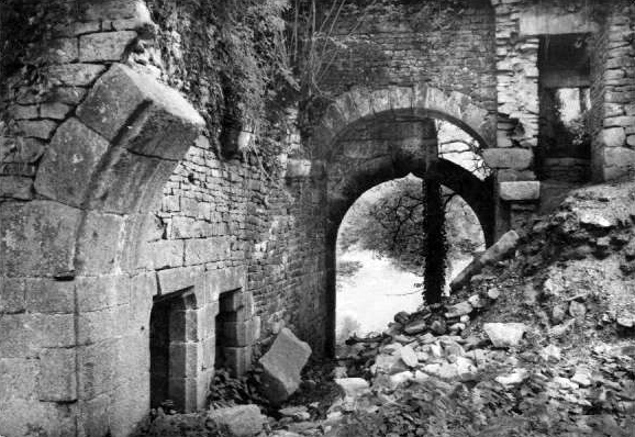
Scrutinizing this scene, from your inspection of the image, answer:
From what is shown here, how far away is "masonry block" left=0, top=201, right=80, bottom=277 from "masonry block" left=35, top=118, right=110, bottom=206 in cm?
8

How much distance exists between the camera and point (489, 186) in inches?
467

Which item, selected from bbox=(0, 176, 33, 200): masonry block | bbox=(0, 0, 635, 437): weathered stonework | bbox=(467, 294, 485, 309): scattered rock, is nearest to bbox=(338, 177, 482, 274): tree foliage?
bbox=(0, 0, 635, 437): weathered stonework

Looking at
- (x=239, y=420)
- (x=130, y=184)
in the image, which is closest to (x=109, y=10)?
(x=130, y=184)

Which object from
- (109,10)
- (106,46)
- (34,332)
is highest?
(109,10)

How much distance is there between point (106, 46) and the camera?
3639 mm

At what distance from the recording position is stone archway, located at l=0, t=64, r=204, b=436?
3588mm

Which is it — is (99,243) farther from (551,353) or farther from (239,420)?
A: (551,353)

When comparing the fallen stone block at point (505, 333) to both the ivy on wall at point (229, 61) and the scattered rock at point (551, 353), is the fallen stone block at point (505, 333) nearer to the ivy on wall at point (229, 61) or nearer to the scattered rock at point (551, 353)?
the scattered rock at point (551, 353)

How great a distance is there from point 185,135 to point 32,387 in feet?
5.91

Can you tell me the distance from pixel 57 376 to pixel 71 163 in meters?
1.27

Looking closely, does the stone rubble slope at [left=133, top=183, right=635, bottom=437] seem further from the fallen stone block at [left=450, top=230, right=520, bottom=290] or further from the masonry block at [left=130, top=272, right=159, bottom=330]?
the masonry block at [left=130, top=272, right=159, bottom=330]

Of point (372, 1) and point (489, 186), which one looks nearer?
point (372, 1)

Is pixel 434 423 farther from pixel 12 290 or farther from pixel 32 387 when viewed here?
pixel 12 290

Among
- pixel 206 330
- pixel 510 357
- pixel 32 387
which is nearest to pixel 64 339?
pixel 32 387
